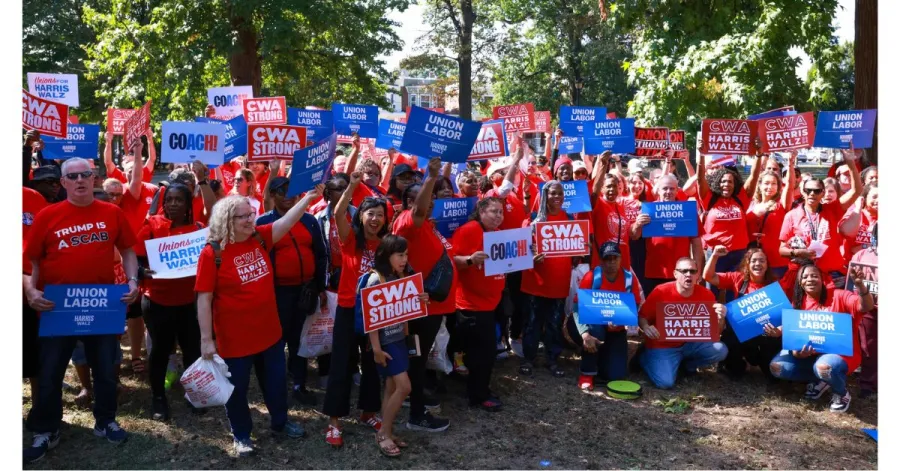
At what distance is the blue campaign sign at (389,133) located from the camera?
10188 mm

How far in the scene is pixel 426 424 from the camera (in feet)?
20.1

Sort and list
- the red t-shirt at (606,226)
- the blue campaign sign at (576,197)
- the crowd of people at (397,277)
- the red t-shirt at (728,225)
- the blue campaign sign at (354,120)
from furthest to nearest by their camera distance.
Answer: the blue campaign sign at (354,120) → the red t-shirt at (606,226) → the red t-shirt at (728,225) → the blue campaign sign at (576,197) → the crowd of people at (397,277)

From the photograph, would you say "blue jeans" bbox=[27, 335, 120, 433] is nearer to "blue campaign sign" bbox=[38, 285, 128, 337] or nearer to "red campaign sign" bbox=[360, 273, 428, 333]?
"blue campaign sign" bbox=[38, 285, 128, 337]

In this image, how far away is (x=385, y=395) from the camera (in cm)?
570

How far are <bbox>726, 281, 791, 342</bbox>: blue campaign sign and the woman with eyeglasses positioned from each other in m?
3.49

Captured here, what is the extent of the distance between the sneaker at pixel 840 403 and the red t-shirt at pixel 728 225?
1.89 meters

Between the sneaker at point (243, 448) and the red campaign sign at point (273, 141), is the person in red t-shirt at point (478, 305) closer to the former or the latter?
the red campaign sign at point (273, 141)

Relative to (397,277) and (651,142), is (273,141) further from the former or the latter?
(651,142)

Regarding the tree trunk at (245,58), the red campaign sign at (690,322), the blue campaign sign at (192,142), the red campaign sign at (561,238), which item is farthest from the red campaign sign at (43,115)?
the tree trunk at (245,58)

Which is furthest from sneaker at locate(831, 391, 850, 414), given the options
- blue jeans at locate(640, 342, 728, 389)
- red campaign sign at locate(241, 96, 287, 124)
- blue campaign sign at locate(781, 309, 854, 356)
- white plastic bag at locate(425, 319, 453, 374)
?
red campaign sign at locate(241, 96, 287, 124)

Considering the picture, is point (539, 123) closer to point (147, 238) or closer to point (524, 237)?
point (524, 237)

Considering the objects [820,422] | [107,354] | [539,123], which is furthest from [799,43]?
[107,354]

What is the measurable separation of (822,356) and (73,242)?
6.15m

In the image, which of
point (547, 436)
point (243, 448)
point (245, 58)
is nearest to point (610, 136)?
point (547, 436)
